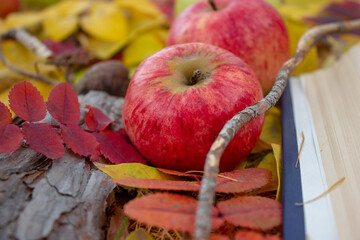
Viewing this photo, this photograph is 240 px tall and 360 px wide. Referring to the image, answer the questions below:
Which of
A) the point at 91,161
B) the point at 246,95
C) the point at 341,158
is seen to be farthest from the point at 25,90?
the point at 341,158

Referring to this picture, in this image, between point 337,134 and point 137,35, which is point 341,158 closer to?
point 337,134

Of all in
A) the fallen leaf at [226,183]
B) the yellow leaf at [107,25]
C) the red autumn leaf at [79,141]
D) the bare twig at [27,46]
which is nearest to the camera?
the fallen leaf at [226,183]

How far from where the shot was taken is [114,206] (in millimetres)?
598

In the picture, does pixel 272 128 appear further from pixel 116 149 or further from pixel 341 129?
pixel 116 149

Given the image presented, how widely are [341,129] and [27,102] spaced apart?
62cm

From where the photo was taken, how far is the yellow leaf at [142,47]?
1.20m

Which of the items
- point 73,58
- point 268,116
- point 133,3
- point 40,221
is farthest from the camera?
point 133,3

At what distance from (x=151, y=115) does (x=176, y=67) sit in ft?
0.41

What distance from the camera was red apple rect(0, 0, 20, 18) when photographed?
1655 millimetres

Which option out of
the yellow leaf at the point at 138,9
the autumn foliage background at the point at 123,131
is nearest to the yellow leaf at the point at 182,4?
the autumn foliage background at the point at 123,131

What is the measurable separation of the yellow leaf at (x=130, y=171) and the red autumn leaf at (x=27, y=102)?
0.15 meters

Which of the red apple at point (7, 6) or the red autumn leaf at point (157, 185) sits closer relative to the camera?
the red autumn leaf at point (157, 185)

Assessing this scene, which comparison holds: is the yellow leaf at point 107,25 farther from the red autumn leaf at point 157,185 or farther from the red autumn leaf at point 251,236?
the red autumn leaf at point 251,236

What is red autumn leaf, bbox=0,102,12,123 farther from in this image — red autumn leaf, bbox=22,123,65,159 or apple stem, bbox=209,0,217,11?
apple stem, bbox=209,0,217,11
